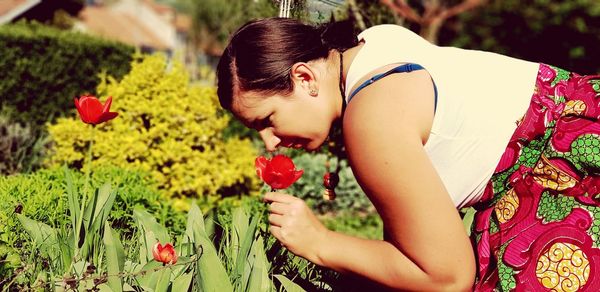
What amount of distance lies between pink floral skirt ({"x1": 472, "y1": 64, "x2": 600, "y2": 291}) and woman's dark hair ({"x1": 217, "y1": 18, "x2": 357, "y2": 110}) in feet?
1.82

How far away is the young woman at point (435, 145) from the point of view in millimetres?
1414

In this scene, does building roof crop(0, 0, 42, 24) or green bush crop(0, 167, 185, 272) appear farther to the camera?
building roof crop(0, 0, 42, 24)

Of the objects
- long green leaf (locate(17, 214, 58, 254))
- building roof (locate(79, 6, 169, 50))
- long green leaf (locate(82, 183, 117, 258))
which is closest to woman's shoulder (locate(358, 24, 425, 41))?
long green leaf (locate(82, 183, 117, 258))

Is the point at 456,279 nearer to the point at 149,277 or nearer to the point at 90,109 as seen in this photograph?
the point at 149,277

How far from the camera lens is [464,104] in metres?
1.55

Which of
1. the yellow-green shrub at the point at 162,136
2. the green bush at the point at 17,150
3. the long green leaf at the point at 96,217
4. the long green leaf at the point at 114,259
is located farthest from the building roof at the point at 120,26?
the long green leaf at the point at 114,259

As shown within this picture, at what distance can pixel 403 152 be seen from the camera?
4.53 feet

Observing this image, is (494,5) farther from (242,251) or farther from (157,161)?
(242,251)

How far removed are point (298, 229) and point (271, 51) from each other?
0.49 meters

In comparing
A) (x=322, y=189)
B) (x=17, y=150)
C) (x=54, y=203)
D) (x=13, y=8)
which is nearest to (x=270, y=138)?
(x=54, y=203)

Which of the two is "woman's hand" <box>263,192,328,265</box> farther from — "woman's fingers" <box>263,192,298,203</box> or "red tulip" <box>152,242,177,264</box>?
"red tulip" <box>152,242,177,264</box>

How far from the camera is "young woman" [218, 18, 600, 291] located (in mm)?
1414

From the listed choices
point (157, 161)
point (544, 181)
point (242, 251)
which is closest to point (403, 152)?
point (544, 181)

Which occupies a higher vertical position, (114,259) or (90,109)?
(90,109)
